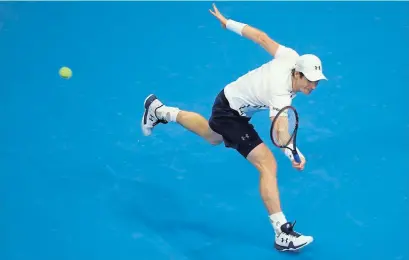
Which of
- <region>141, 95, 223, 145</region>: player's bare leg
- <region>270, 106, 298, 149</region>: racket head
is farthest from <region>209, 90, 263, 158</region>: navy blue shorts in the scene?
<region>270, 106, 298, 149</region>: racket head

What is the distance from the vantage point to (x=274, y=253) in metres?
6.94

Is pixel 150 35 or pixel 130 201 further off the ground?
pixel 150 35

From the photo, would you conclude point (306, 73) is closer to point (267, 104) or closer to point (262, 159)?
point (267, 104)

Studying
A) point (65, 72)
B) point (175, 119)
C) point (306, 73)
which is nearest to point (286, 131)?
point (306, 73)

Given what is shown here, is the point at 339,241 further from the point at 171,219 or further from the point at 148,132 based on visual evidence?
the point at 148,132

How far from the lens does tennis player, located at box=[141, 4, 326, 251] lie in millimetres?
6449

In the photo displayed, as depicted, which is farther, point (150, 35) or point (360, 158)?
point (150, 35)

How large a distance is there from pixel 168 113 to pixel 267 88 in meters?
1.46

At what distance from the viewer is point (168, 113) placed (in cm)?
771

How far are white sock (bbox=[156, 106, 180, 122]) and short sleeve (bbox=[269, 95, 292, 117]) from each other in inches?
57.8

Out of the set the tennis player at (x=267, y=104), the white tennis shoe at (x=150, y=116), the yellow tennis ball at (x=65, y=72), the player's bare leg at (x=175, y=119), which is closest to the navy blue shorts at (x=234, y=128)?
the tennis player at (x=267, y=104)

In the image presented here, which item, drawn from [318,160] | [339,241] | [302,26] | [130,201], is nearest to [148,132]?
[130,201]

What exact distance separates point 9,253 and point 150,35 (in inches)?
150

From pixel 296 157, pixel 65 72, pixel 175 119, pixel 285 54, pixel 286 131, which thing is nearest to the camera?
pixel 286 131
